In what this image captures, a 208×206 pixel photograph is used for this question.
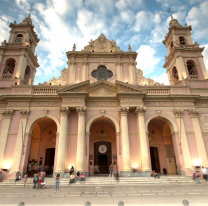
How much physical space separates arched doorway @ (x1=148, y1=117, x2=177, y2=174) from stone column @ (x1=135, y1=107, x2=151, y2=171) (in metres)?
3.47

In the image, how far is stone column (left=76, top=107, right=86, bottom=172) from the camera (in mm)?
15659

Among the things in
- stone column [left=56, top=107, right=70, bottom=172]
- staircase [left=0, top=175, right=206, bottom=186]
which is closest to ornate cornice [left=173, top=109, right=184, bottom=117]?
staircase [left=0, top=175, right=206, bottom=186]

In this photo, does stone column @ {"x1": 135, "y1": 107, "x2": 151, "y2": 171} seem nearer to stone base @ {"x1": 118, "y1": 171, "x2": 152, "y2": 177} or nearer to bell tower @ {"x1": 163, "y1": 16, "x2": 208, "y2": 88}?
stone base @ {"x1": 118, "y1": 171, "x2": 152, "y2": 177}

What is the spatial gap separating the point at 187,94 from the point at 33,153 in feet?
64.5

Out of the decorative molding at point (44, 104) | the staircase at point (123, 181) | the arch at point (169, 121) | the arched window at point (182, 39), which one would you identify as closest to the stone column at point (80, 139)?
the staircase at point (123, 181)

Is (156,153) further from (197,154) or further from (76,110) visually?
(76,110)

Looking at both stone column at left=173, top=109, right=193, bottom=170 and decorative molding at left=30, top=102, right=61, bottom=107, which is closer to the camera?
stone column at left=173, top=109, right=193, bottom=170

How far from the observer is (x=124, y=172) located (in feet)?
50.9

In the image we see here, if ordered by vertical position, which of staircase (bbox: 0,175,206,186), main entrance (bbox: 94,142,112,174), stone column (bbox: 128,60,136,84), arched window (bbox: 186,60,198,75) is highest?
arched window (bbox: 186,60,198,75)

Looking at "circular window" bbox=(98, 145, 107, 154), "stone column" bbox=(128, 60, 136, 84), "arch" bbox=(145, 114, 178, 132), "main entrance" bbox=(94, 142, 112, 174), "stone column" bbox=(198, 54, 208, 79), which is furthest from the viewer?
"stone column" bbox=(198, 54, 208, 79)

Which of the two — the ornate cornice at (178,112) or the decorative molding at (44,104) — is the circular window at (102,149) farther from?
the ornate cornice at (178,112)

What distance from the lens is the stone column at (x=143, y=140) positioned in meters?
15.9

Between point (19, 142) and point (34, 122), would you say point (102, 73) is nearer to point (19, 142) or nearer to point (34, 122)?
point (34, 122)

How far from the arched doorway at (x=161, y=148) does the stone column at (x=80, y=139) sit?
8.86 meters
